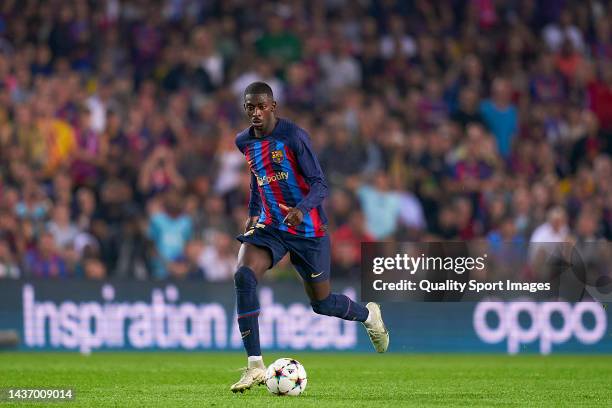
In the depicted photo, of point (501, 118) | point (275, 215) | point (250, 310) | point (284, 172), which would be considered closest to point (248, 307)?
point (250, 310)

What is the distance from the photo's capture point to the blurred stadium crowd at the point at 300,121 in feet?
59.5

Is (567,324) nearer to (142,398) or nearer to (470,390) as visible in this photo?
(470,390)

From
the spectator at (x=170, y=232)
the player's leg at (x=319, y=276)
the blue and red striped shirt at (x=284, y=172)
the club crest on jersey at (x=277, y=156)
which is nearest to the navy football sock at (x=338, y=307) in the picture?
the player's leg at (x=319, y=276)

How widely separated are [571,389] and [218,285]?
22.3 ft

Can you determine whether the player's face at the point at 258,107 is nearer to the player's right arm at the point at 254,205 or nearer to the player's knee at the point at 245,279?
the player's right arm at the point at 254,205

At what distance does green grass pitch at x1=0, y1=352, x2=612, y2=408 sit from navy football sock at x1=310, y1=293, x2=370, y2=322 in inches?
24.3

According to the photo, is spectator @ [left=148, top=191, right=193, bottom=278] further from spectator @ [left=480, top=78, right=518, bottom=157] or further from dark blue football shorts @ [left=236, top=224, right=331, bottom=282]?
dark blue football shorts @ [left=236, top=224, right=331, bottom=282]

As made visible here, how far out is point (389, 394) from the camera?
1099 centimetres

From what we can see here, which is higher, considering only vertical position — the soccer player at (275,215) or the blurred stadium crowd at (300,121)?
the blurred stadium crowd at (300,121)

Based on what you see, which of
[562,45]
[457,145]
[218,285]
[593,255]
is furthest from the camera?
[562,45]

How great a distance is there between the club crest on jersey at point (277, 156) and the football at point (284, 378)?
1631mm

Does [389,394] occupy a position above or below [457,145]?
below

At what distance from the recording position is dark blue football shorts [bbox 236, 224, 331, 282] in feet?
36.3

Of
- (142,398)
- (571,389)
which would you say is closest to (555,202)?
(571,389)
